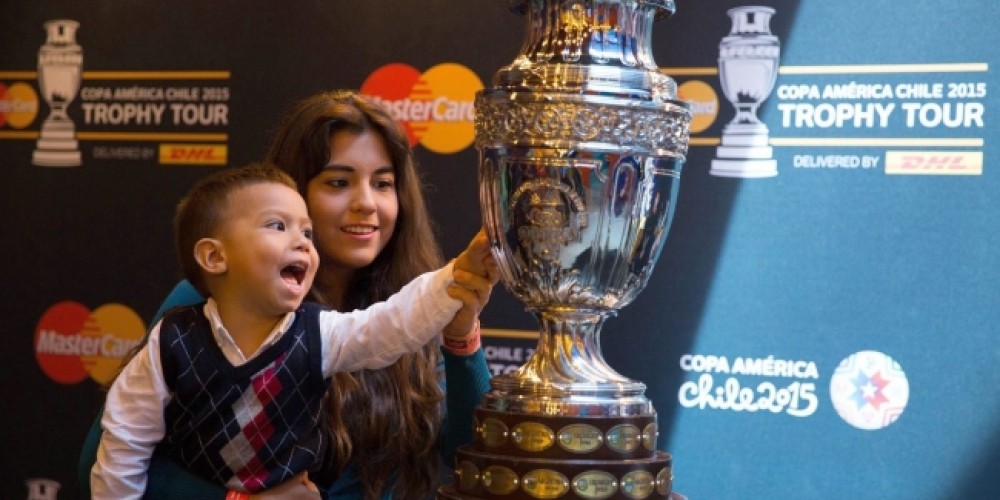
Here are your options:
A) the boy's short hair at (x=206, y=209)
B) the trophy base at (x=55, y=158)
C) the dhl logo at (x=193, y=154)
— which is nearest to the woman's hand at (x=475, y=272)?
the boy's short hair at (x=206, y=209)

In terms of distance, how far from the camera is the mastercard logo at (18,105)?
12.4 feet

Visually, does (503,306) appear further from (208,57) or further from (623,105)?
(623,105)

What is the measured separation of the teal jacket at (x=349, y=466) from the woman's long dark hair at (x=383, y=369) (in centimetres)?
4

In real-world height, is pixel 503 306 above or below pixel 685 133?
below

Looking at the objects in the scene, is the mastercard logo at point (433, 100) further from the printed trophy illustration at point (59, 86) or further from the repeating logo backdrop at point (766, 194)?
the printed trophy illustration at point (59, 86)

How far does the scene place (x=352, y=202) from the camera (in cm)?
230

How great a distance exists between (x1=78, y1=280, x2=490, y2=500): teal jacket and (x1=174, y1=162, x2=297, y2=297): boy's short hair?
130mm

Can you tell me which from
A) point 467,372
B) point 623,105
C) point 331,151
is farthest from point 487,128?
point 331,151

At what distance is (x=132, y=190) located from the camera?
3709mm

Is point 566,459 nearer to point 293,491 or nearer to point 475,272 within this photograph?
point 475,272

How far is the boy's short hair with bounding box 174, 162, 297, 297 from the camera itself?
1.90m

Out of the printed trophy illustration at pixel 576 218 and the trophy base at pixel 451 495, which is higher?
the printed trophy illustration at pixel 576 218

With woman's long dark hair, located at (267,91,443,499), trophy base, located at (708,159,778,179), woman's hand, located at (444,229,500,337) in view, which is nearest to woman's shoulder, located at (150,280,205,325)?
woman's long dark hair, located at (267,91,443,499)

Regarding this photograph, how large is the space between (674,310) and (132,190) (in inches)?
59.7
